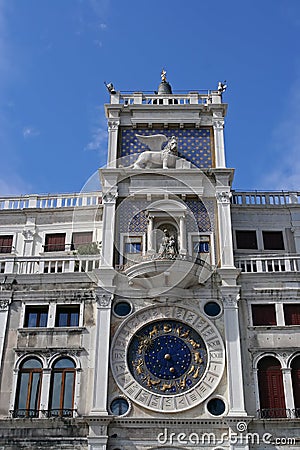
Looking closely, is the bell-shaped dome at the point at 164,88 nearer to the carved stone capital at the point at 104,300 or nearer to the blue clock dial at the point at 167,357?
the carved stone capital at the point at 104,300

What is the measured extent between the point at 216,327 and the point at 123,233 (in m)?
5.97

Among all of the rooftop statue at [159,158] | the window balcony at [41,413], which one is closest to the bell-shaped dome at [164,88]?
the rooftop statue at [159,158]

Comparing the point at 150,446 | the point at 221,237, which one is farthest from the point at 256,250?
the point at 150,446

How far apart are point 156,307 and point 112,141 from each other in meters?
8.91

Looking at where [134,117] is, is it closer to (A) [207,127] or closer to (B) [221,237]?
(A) [207,127]

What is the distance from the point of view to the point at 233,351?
24406 millimetres

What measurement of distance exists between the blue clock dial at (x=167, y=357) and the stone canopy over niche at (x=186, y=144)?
839 cm

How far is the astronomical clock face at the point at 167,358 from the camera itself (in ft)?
78.4

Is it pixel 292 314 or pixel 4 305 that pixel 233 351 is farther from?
pixel 4 305

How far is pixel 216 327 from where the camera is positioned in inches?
990

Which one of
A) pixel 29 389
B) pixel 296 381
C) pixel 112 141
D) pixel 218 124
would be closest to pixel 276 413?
pixel 296 381

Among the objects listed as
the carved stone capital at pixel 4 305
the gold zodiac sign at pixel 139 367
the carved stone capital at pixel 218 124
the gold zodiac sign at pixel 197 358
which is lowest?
the gold zodiac sign at pixel 139 367

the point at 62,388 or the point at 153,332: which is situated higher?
the point at 153,332

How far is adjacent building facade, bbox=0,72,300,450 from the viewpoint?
23375 mm
